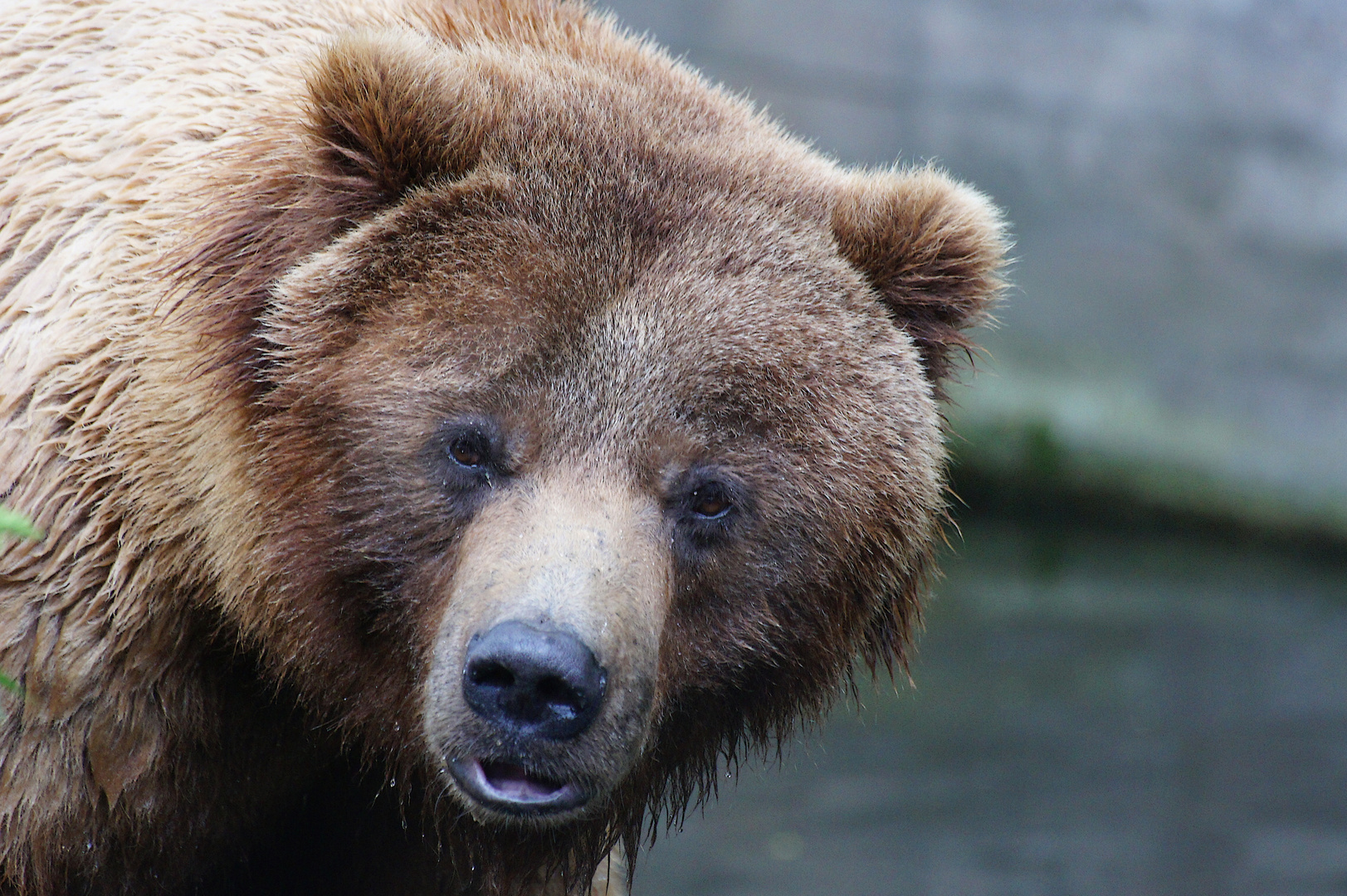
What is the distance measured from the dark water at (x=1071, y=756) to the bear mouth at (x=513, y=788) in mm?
3656

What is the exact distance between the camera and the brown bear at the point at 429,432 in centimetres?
291

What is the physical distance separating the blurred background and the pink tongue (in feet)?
17.1

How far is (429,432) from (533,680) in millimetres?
611

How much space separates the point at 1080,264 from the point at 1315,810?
162 inches

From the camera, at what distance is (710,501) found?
3.09 m

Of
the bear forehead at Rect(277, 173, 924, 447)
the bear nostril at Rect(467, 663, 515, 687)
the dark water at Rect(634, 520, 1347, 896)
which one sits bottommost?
the dark water at Rect(634, 520, 1347, 896)

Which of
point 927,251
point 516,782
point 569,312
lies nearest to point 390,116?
point 569,312

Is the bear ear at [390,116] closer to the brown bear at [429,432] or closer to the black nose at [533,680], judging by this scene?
the brown bear at [429,432]

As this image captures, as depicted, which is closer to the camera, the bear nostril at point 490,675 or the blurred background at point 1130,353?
the bear nostril at point 490,675

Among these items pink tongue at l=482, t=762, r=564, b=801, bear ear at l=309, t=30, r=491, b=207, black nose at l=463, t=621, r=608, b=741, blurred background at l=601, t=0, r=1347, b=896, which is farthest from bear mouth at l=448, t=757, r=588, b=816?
blurred background at l=601, t=0, r=1347, b=896

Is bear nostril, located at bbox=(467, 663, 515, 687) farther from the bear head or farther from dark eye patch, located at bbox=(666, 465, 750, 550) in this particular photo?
dark eye patch, located at bbox=(666, 465, 750, 550)

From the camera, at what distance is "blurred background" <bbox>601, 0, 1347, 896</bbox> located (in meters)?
8.55

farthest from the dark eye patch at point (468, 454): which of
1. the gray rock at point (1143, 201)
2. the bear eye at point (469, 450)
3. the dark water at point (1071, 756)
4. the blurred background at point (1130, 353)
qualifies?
the gray rock at point (1143, 201)

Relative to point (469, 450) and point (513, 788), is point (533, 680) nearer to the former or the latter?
point (513, 788)
